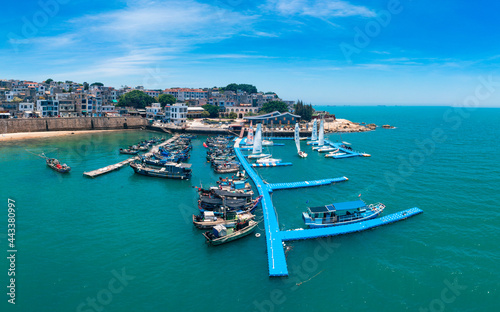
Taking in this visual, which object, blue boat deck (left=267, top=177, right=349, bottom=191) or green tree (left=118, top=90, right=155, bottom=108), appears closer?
blue boat deck (left=267, top=177, right=349, bottom=191)

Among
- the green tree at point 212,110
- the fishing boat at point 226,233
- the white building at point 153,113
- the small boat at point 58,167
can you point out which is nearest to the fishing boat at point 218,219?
the fishing boat at point 226,233

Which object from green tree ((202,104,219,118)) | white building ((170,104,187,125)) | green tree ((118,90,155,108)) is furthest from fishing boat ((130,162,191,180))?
green tree ((118,90,155,108))

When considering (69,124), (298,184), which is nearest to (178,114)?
(69,124)

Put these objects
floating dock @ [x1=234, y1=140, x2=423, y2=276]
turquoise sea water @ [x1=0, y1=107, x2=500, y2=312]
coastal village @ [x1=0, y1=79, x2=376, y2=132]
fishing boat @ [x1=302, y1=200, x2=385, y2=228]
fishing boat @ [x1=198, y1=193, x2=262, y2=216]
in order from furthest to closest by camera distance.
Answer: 1. coastal village @ [x1=0, y1=79, x2=376, y2=132]
2. fishing boat @ [x1=198, y1=193, x2=262, y2=216]
3. fishing boat @ [x1=302, y1=200, x2=385, y2=228]
4. floating dock @ [x1=234, y1=140, x2=423, y2=276]
5. turquoise sea water @ [x1=0, y1=107, x2=500, y2=312]

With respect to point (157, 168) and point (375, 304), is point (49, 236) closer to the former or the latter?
point (157, 168)

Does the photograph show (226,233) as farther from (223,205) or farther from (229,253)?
(223,205)

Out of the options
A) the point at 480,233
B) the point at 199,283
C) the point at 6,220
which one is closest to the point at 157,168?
A: the point at 6,220

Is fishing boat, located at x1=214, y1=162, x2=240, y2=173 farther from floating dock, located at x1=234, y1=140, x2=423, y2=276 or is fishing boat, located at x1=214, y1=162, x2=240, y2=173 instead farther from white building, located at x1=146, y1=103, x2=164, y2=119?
white building, located at x1=146, y1=103, x2=164, y2=119
